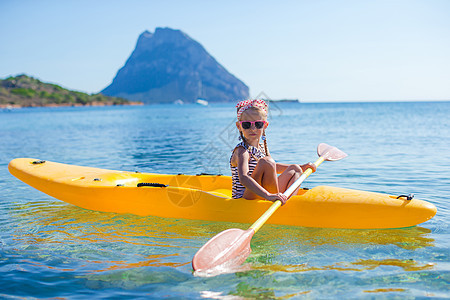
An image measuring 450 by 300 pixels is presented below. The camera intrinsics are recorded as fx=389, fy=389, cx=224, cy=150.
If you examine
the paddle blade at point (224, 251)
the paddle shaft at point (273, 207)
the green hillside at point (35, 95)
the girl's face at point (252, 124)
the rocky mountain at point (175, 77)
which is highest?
the rocky mountain at point (175, 77)

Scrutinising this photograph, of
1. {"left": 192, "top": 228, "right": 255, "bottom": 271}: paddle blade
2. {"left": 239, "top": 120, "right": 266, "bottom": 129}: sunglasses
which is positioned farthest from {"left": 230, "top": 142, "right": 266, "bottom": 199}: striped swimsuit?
{"left": 192, "top": 228, "right": 255, "bottom": 271}: paddle blade

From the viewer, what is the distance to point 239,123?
13.7 ft

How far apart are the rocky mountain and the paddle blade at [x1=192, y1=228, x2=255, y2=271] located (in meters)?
153

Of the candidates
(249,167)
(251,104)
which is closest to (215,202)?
(249,167)

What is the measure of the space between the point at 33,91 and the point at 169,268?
10929 centimetres

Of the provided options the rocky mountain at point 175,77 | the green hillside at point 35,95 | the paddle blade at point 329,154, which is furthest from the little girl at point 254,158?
the rocky mountain at point 175,77

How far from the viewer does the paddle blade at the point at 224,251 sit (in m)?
3.29

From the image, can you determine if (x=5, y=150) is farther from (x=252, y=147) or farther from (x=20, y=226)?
(x=252, y=147)

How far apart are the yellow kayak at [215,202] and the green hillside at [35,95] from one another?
93.9 meters

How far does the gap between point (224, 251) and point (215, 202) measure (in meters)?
1.16

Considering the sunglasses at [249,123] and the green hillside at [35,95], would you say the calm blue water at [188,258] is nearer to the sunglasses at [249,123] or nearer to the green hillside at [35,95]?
the sunglasses at [249,123]

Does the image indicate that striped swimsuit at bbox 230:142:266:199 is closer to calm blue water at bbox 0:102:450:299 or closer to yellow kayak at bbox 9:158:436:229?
yellow kayak at bbox 9:158:436:229

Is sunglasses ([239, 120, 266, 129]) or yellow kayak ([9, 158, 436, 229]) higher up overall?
sunglasses ([239, 120, 266, 129])

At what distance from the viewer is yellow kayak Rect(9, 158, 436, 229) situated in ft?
13.9
